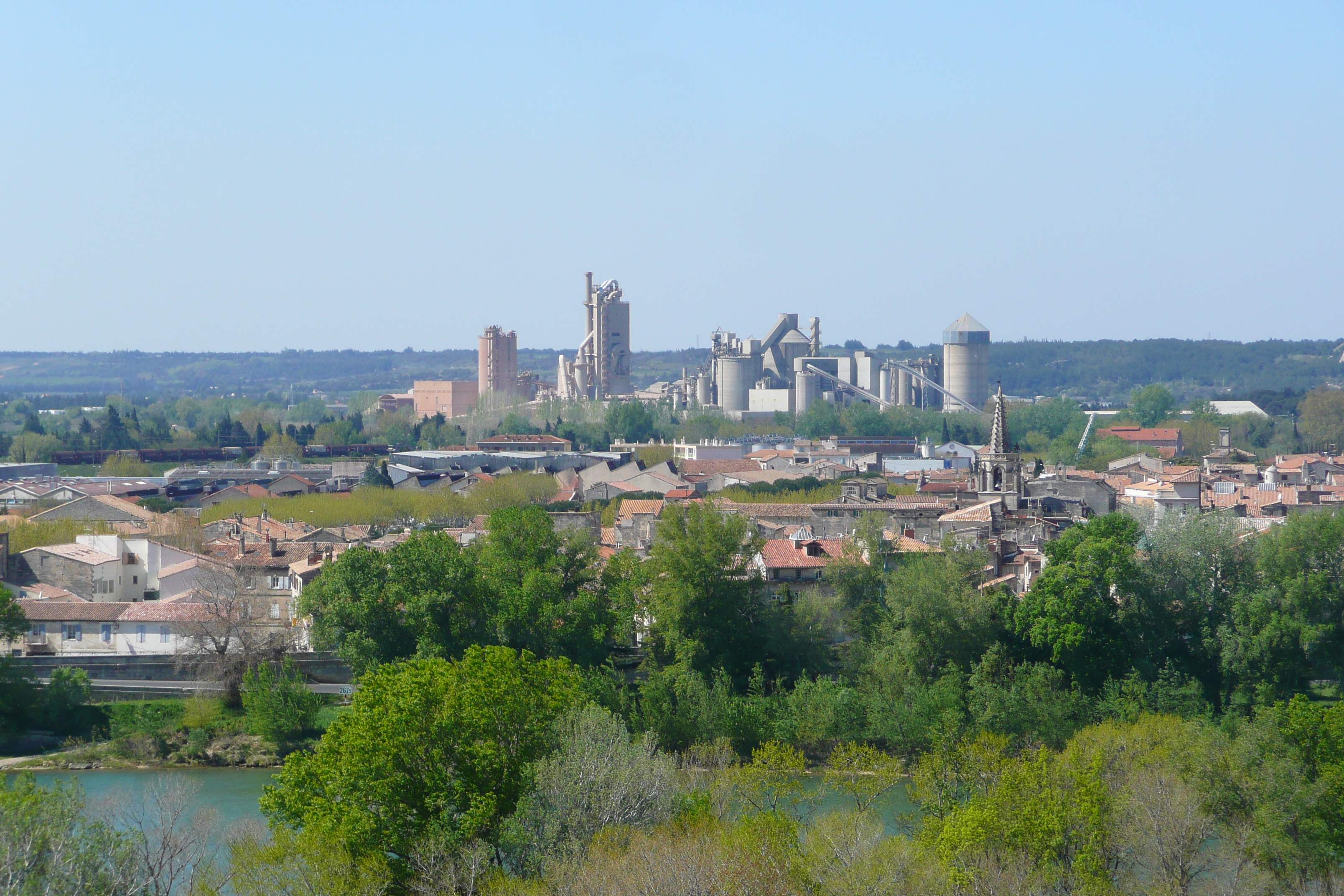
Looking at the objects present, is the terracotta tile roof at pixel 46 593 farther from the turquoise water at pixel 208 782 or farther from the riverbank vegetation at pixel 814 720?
the turquoise water at pixel 208 782

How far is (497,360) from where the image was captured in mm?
99625

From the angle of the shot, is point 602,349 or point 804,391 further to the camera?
point 602,349

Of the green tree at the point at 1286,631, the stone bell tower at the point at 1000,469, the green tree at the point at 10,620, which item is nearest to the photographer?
the green tree at the point at 1286,631

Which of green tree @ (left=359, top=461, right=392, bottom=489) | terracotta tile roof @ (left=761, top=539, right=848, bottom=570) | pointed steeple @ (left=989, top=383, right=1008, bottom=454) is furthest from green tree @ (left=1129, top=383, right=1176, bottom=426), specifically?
terracotta tile roof @ (left=761, top=539, right=848, bottom=570)

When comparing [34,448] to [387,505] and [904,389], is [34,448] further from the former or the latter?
[904,389]

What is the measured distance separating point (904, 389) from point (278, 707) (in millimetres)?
69743

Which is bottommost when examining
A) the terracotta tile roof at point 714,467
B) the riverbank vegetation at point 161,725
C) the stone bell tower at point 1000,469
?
the riverbank vegetation at point 161,725

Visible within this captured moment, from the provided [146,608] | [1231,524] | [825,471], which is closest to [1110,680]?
[1231,524]

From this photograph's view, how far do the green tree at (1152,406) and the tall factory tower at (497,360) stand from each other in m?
35.6

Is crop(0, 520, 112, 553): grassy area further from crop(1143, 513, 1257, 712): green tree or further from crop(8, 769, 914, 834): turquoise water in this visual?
crop(1143, 513, 1257, 712): green tree

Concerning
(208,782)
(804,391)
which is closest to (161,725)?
(208,782)

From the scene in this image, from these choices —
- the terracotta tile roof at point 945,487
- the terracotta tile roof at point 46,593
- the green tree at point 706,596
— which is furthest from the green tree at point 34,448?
the green tree at point 706,596

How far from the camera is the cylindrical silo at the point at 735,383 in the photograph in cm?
8712

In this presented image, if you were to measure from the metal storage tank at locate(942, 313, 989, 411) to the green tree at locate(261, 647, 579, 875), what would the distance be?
7743cm
